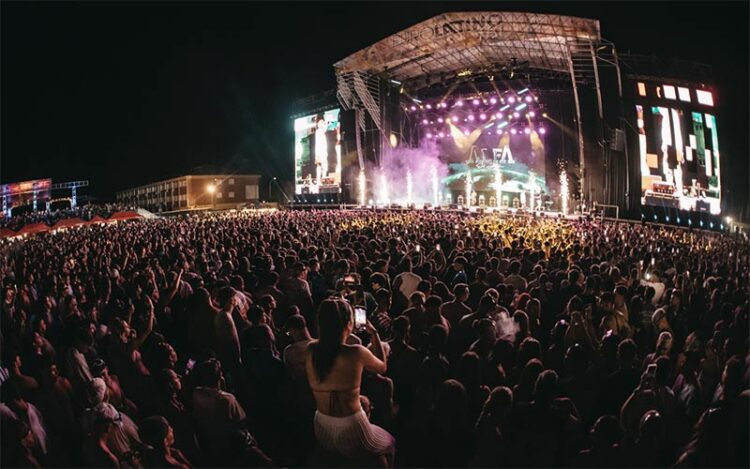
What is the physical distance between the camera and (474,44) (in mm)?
24516

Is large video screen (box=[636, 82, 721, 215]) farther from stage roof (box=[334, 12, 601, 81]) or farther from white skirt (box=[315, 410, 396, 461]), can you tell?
white skirt (box=[315, 410, 396, 461])

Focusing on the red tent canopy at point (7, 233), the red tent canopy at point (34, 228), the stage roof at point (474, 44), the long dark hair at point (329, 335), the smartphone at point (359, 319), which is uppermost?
the stage roof at point (474, 44)

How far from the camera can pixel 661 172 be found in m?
23.4

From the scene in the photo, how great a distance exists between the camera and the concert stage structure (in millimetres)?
23188

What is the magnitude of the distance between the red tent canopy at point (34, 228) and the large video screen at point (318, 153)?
65.2ft

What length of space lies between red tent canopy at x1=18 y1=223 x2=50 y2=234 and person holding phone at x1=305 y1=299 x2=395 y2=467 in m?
21.8

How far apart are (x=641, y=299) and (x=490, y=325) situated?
2.49m

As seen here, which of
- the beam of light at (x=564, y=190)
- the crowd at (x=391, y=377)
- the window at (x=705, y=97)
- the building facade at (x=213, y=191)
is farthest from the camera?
the building facade at (x=213, y=191)

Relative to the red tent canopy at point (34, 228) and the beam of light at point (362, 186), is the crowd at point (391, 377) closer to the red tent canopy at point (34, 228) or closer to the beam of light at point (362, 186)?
the red tent canopy at point (34, 228)

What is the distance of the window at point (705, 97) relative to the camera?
24344 mm

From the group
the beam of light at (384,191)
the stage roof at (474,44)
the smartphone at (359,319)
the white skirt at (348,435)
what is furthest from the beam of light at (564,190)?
the white skirt at (348,435)

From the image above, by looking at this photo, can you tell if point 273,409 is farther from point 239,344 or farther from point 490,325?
point 490,325

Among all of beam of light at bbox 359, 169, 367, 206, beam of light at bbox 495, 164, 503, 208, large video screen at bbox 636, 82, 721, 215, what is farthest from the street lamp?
large video screen at bbox 636, 82, 721, 215

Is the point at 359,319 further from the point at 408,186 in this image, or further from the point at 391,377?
the point at 408,186
